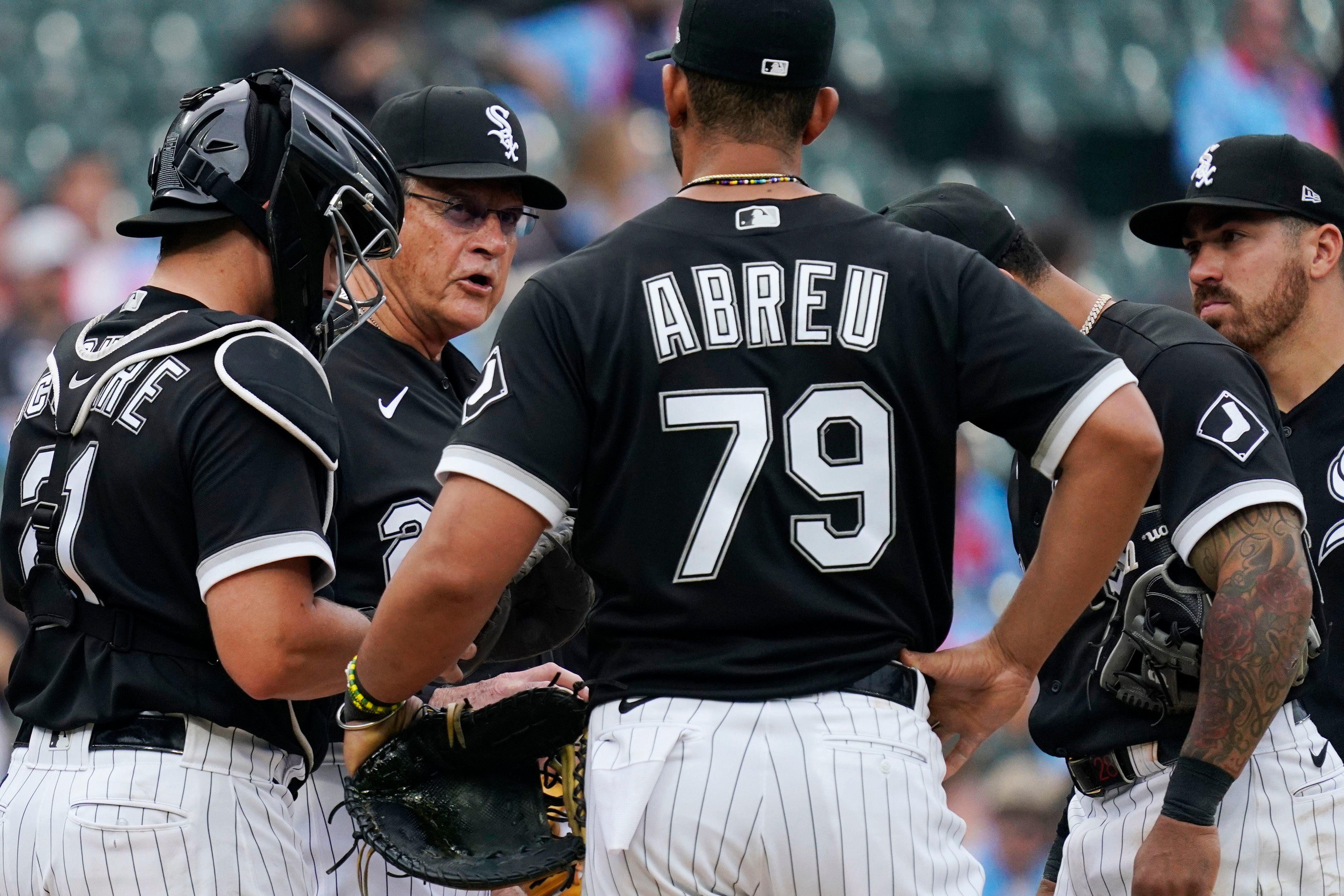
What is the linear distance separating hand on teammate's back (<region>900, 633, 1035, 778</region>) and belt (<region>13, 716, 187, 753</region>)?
1356 mm

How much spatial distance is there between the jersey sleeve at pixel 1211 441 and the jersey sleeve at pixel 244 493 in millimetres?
1834

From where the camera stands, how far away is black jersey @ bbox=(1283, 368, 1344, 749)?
3703 millimetres

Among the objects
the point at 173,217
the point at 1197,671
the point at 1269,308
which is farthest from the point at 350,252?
the point at 1269,308

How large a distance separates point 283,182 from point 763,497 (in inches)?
49.0

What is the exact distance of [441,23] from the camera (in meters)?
8.59

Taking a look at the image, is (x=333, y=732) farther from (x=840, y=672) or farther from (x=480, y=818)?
(x=840, y=672)

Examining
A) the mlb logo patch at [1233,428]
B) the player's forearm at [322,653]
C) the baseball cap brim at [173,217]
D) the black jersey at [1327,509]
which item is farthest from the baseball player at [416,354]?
the black jersey at [1327,509]

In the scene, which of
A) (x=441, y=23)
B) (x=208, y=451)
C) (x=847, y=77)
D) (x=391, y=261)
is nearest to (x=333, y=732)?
(x=208, y=451)

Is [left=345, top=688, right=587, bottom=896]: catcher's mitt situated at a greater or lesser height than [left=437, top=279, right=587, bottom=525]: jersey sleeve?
lesser

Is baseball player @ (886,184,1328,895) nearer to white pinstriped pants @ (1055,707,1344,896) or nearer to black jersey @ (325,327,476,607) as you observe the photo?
white pinstriped pants @ (1055,707,1344,896)

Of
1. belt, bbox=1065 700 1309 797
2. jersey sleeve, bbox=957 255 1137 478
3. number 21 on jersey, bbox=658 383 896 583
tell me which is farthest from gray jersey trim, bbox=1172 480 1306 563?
number 21 on jersey, bbox=658 383 896 583

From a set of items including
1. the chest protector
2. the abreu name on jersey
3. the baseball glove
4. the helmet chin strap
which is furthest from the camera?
the baseball glove

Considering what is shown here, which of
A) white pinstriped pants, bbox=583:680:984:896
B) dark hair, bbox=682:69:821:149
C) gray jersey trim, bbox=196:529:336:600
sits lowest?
white pinstriped pants, bbox=583:680:984:896

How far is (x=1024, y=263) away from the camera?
3852mm
